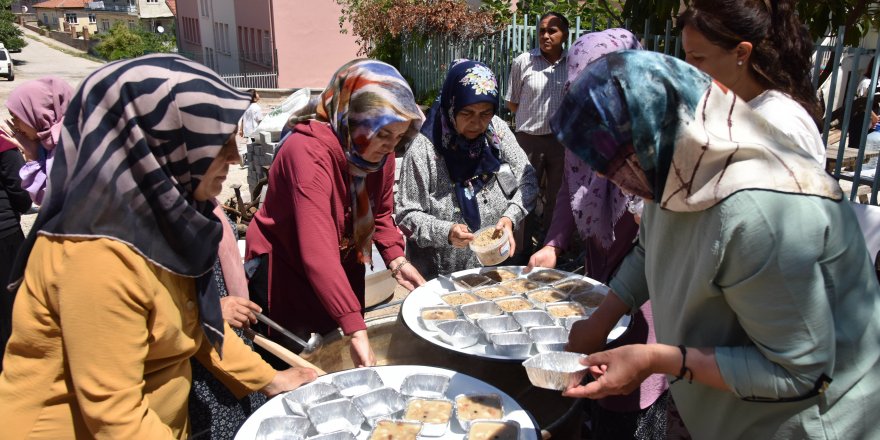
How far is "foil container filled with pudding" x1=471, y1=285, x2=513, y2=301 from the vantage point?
238 cm

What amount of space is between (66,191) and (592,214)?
77.8 inches

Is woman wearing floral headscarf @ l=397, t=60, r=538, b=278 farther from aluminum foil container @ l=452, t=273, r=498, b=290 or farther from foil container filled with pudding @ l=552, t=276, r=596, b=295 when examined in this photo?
foil container filled with pudding @ l=552, t=276, r=596, b=295

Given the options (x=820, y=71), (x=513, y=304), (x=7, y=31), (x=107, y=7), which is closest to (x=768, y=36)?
(x=513, y=304)

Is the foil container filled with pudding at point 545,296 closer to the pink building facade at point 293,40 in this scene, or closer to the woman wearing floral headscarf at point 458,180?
the woman wearing floral headscarf at point 458,180

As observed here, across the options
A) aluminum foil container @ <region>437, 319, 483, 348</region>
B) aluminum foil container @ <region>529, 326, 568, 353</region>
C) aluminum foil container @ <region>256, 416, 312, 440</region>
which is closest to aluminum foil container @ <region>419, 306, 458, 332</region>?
aluminum foil container @ <region>437, 319, 483, 348</region>

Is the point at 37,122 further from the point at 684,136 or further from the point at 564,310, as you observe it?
the point at 684,136

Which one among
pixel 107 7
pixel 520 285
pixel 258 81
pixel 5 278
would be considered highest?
pixel 107 7

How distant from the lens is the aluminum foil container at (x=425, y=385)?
1.75m

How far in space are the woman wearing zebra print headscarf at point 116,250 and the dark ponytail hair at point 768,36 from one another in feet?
4.77

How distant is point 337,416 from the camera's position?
1.63 m

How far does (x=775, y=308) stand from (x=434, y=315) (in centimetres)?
124

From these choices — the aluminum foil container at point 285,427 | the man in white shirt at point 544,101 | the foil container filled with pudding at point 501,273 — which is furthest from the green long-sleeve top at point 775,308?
the man in white shirt at point 544,101

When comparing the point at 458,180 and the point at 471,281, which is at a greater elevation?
the point at 458,180

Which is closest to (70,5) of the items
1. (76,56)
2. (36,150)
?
(76,56)
